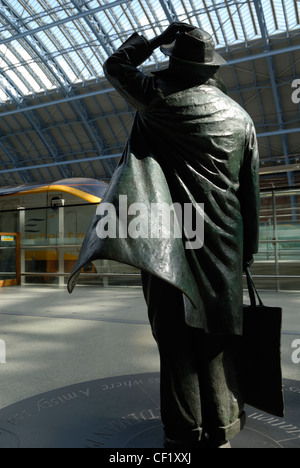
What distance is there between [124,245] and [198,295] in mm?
419

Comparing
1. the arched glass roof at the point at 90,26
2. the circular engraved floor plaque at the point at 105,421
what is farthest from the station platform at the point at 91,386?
the arched glass roof at the point at 90,26

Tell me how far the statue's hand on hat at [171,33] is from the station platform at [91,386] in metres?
Result: 1.84

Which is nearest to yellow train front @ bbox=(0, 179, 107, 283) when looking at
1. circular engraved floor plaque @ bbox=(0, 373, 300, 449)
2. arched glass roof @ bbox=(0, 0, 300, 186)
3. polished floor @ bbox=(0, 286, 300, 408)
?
polished floor @ bbox=(0, 286, 300, 408)

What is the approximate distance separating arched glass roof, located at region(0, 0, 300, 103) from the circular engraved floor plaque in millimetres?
17133

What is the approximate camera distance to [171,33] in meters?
1.67

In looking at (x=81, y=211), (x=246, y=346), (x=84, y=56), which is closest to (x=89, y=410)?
(x=246, y=346)

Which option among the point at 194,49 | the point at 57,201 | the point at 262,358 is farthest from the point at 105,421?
the point at 57,201

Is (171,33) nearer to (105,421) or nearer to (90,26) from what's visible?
(105,421)

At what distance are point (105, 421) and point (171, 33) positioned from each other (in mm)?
1917

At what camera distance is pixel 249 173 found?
1794mm

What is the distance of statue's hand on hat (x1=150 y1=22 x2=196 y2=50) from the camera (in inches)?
64.4

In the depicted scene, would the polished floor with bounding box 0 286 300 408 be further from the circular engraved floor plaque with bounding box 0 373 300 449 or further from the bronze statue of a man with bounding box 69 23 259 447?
the bronze statue of a man with bounding box 69 23 259 447

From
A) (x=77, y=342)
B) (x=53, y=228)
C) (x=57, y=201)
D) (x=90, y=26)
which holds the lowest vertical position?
(x=77, y=342)

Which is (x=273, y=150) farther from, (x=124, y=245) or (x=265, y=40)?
(x=124, y=245)
